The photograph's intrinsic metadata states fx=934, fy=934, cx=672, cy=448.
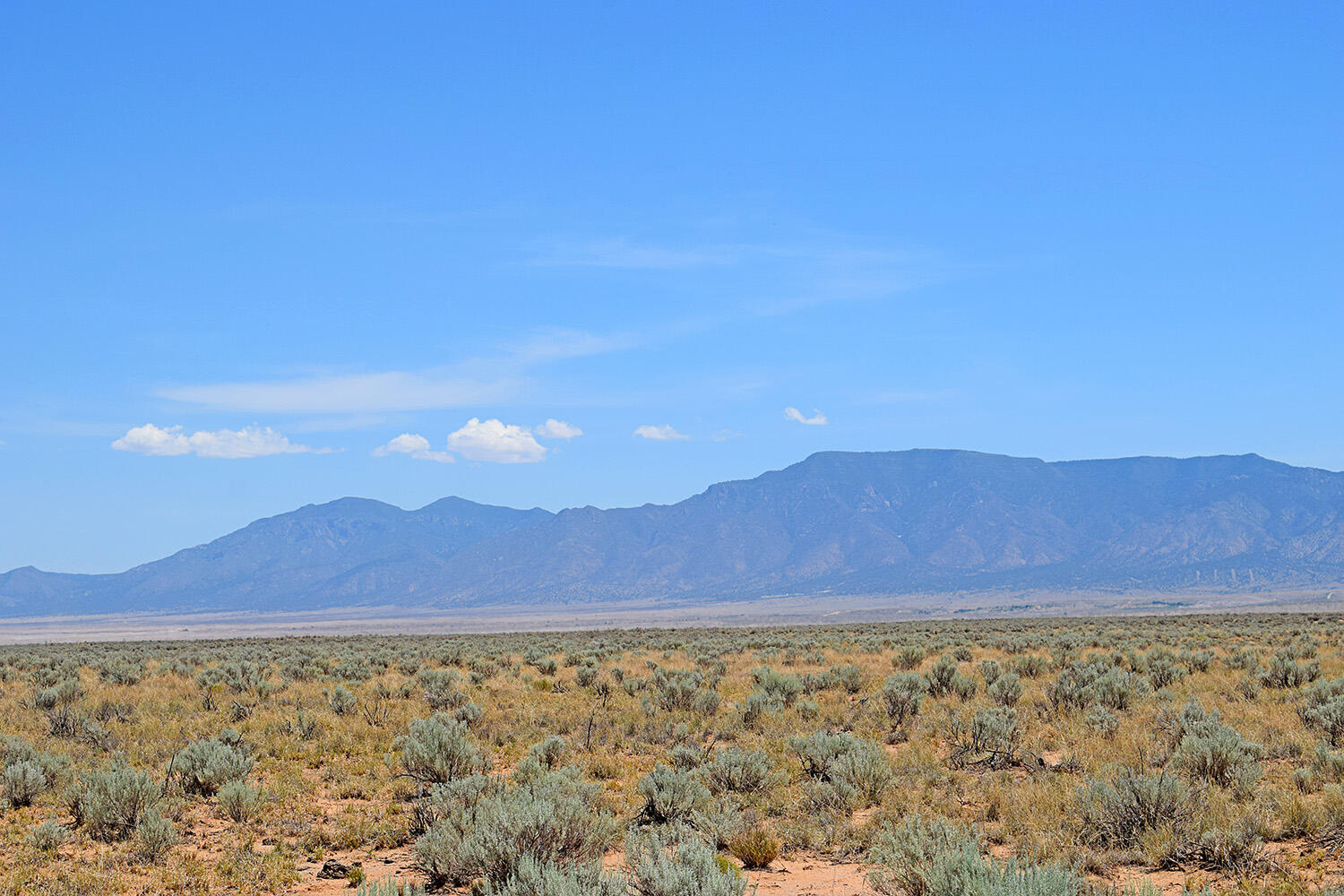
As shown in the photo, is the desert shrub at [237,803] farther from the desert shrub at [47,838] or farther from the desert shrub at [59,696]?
the desert shrub at [59,696]

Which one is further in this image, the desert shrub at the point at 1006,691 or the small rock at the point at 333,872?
the desert shrub at the point at 1006,691

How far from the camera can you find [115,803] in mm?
9742

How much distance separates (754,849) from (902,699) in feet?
24.5

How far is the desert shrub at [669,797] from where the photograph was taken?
31.9 ft

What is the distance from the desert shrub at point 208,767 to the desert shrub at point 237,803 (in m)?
0.97

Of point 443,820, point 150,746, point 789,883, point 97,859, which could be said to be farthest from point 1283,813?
point 150,746

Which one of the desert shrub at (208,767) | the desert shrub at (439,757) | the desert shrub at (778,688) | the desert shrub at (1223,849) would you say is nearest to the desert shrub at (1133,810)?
the desert shrub at (1223,849)

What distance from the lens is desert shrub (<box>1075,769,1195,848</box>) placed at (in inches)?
332

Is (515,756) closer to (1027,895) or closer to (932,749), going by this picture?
(932,749)

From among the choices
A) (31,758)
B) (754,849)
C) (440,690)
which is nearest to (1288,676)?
(754,849)

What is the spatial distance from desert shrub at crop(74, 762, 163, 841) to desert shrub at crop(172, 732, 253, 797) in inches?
51.7

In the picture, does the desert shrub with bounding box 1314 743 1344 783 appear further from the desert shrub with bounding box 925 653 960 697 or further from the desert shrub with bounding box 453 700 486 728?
the desert shrub with bounding box 453 700 486 728

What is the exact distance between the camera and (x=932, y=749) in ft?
42.5

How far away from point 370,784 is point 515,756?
232 cm
